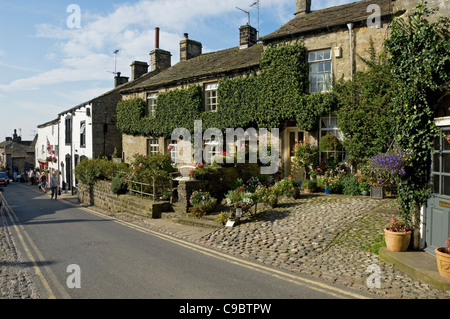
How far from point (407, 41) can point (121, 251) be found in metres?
8.73

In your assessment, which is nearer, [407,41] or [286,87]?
[407,41]

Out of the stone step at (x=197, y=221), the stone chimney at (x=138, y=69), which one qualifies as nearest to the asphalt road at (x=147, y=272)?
the stone step at (x=197, y=221)

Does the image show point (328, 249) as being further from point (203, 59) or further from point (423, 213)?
point (203, 59)

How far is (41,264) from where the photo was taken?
764cm

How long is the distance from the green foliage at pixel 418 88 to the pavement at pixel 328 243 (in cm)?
143

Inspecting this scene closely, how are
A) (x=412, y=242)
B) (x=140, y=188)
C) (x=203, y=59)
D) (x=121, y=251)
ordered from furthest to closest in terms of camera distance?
(x=203, y=59) → (x=140, y=188) → (x=121, y=251) → (x=412, y=242)

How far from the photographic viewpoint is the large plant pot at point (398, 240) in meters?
6.87

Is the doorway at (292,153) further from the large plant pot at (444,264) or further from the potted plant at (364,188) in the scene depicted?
the large plant pot at (444,264)

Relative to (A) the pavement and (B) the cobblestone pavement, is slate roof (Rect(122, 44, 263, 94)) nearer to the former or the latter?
(A) the pavement

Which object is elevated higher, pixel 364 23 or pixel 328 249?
pixel 364 23

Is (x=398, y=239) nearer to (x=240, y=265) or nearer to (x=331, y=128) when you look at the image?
(x=240, y=265)

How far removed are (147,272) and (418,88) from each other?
7135 mm

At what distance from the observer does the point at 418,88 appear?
275 inches
